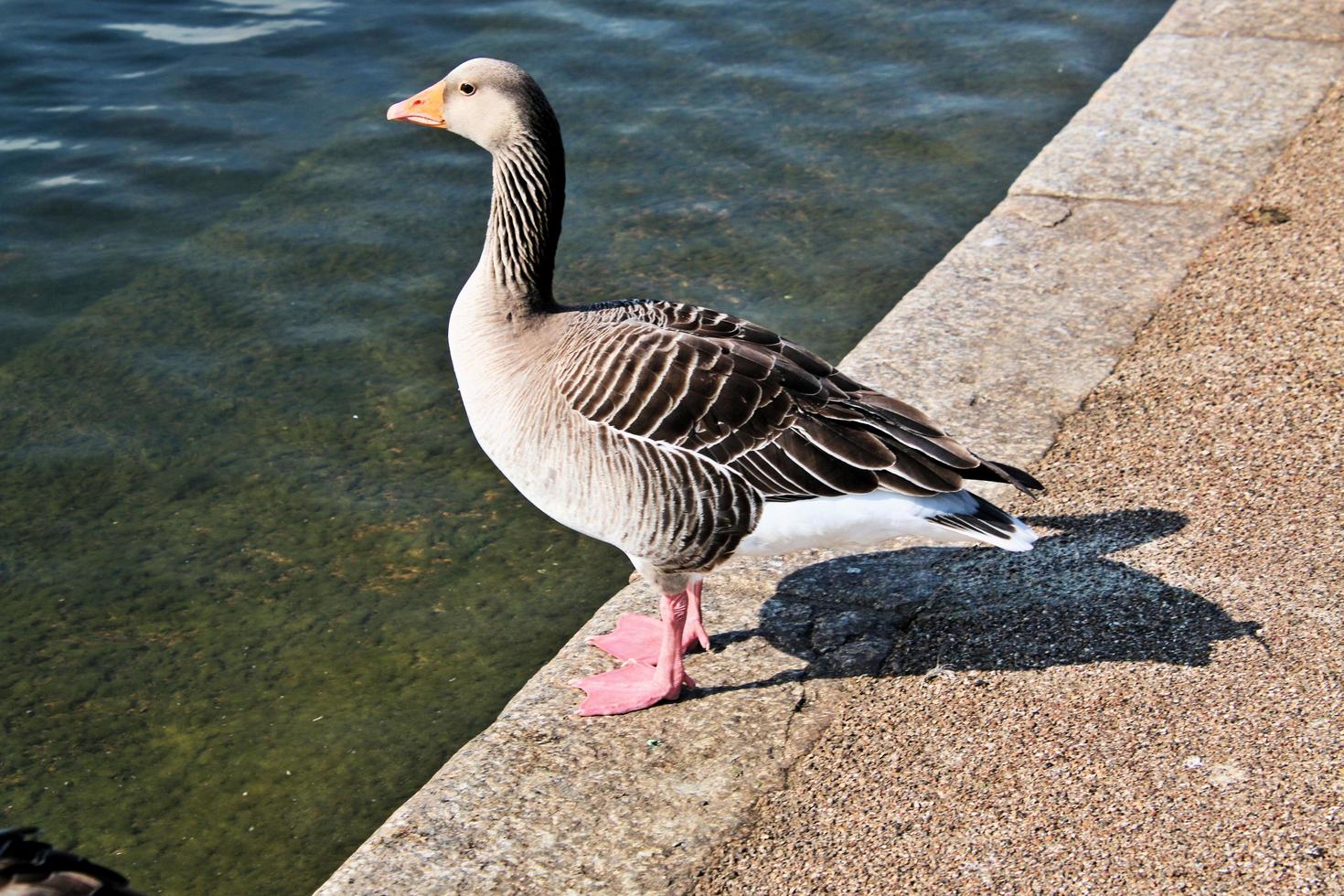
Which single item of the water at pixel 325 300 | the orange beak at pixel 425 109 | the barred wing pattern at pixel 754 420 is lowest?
the water at pixel 325 300

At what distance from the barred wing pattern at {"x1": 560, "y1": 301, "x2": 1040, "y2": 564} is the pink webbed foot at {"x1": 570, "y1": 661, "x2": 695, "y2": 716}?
69 centimetres

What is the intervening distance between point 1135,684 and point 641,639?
1.58 metres

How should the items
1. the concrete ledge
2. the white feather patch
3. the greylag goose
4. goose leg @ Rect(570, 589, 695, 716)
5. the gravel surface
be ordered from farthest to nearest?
goose leg @ Rect(570, 589, 695, 716)
the white feather patch
the concrete ledge
the gravel surface
the greylag goose

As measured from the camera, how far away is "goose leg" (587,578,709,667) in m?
4.66

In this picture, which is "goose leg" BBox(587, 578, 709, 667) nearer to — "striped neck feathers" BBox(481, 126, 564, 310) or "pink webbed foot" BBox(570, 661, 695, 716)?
"pink webbed foot" BBox(570, 661, 695, 716)

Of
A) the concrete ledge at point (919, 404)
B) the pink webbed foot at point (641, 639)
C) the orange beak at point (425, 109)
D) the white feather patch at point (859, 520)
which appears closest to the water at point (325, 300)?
the pink webbed foot at point (641, 639)

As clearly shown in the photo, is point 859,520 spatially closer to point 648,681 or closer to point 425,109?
point 648,681

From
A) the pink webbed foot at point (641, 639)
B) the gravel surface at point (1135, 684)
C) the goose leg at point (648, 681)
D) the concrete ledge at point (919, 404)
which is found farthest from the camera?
the pink webbed foot at point (641, 639)

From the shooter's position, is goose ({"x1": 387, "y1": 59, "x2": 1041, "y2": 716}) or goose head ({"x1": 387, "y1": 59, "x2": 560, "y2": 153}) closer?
goose ({"x1": 387, "y1": 59, "x2": 1041, "y2": 716})

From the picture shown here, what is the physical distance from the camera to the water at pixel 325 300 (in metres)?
5.01

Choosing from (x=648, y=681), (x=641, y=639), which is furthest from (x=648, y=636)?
(x=648, y=681)

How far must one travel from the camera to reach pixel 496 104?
4734 mm

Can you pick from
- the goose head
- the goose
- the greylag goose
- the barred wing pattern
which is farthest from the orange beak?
the greylag goose

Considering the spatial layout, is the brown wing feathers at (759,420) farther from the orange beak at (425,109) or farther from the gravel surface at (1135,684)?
the orange beak at (425,109)
